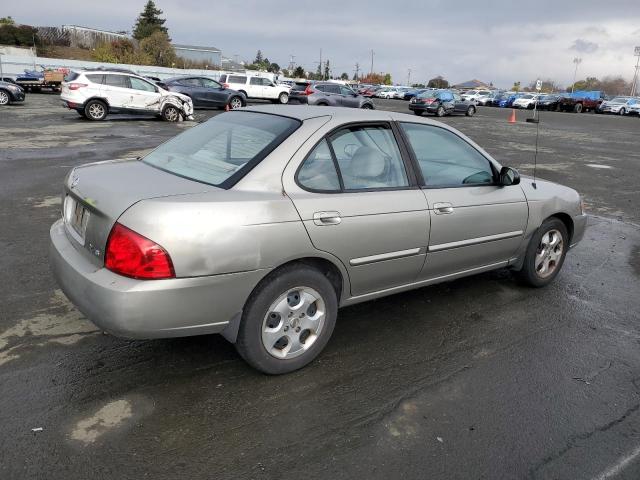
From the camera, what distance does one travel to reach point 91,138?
14.0m

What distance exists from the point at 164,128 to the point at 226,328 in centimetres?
1565

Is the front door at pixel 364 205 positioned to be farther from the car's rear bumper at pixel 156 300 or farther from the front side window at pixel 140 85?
the front side window at pixel 140 85

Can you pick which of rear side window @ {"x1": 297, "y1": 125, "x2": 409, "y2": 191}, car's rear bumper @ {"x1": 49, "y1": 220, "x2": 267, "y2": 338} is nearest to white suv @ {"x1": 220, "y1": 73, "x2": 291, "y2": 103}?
rear side window @ {"x1": 297, "y1": 125, "x2": 409, "y2": 191}

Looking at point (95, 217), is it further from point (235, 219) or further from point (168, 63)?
point (168, 63)

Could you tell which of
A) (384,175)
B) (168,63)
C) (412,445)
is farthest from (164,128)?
(168,63)

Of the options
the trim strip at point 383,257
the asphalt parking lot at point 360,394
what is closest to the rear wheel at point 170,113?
the asphalt parking lot at point 360,394

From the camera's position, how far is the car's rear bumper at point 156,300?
271 centimetres

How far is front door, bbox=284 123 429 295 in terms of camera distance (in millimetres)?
3225

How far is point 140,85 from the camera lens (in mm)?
18531

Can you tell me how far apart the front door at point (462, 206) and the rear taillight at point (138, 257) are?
1947mm

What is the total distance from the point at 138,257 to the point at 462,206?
7.89 ft

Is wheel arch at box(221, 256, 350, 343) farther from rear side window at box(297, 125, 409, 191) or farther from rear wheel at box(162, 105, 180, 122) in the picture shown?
rear wheel at box(162, 105, 180, 122)

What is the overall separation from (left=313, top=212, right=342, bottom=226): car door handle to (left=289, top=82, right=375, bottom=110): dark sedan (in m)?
24.1

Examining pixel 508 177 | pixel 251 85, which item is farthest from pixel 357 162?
pixel 251 85
